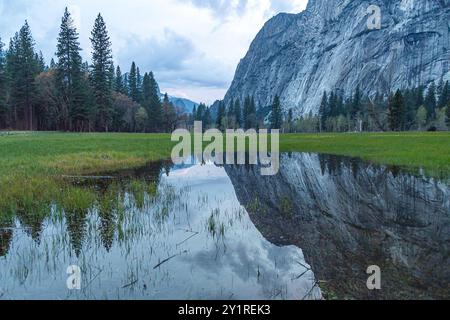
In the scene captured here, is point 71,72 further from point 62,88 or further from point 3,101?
point 3,101

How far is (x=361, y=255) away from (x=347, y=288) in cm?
194

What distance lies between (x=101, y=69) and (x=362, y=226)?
238 feet

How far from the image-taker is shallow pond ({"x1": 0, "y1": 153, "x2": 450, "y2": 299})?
702 cm

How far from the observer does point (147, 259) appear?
8508 millimetres

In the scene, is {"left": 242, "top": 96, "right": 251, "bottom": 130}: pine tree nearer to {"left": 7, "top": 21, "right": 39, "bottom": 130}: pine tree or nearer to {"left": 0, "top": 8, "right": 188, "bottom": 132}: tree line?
{"left": 0, "top": 8, "right": 188, "bottom": 132}: tree line

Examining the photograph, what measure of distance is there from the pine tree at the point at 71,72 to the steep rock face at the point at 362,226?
5786 centimetres

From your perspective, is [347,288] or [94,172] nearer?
[347,288]

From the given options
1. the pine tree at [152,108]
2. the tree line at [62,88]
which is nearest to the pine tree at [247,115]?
the pine tree at [152,108]

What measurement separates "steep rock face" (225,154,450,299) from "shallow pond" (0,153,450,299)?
0.03 metres

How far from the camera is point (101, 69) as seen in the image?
7350 cm

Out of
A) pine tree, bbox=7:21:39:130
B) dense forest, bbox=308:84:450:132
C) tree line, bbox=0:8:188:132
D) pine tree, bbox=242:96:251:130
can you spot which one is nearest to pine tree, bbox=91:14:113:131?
tree line, bbox=0:8:188:132

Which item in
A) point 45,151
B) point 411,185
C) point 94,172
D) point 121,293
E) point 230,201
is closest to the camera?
point 121,293
